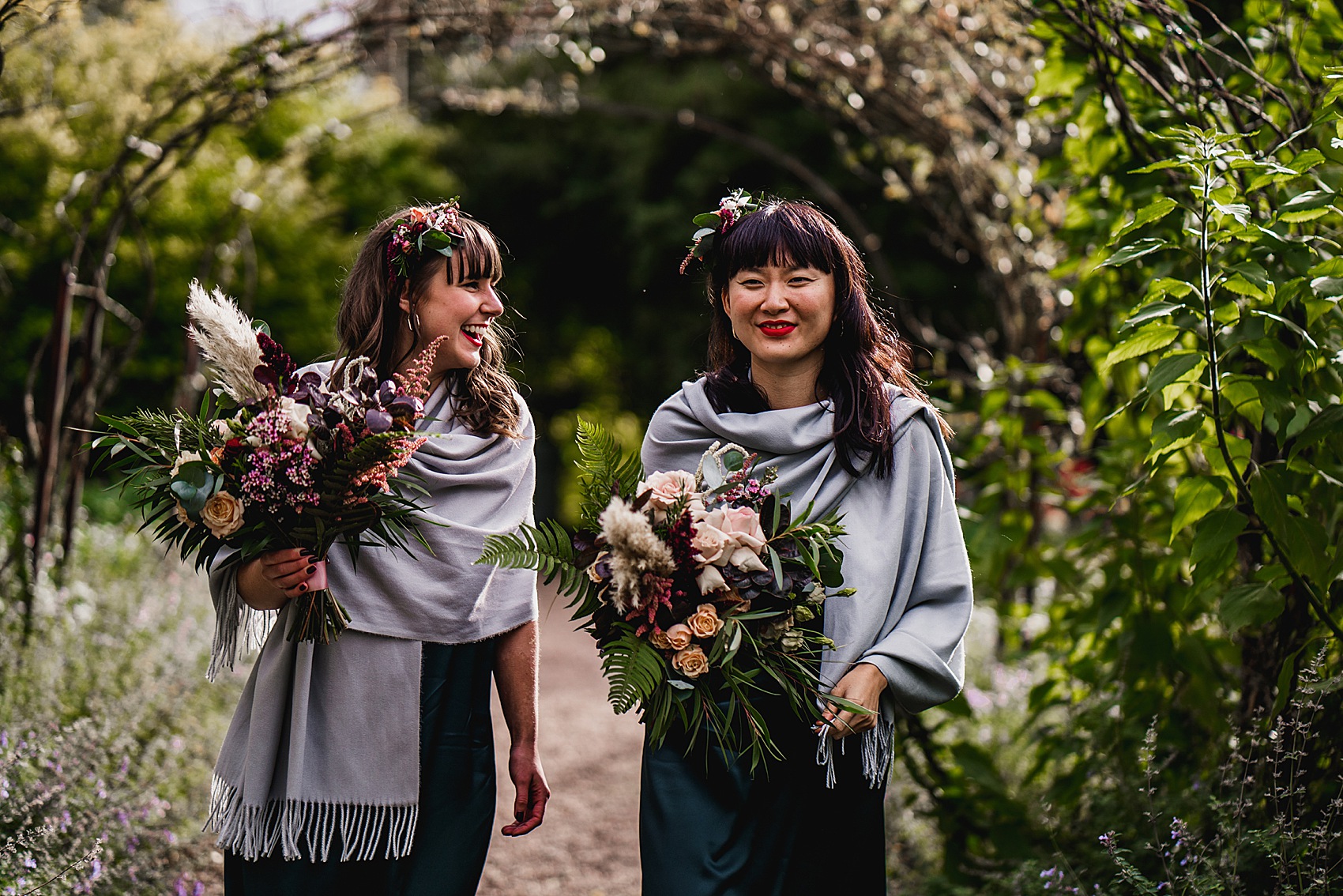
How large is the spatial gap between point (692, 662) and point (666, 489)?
1.00 feet

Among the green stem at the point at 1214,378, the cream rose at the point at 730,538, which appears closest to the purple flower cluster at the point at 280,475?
the cream rose at the point at 730,538

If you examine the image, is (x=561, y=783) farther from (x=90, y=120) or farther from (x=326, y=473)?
(x=90, y=120)

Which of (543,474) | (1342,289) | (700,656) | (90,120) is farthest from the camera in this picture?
(543,474)

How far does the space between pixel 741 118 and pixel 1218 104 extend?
9.76 m

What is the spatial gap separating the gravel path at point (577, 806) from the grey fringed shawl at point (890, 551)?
47.1 inches

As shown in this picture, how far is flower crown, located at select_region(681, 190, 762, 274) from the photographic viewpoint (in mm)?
2269

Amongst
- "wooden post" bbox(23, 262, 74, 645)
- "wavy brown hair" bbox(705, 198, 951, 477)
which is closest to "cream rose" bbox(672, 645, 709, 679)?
"wavy brown hair" bbox(705, 198, 951, 477)

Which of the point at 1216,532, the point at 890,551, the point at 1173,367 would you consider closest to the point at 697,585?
the point at 890,551

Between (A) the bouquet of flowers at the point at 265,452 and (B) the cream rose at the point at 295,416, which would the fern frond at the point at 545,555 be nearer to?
(A) the bouquet of flowers at the point at 265,452

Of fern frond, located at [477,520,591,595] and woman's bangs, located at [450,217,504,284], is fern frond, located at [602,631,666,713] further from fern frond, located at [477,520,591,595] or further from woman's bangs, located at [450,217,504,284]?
woman's bangs, located at [450,217,504,284]

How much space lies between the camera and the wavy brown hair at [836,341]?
7.04ft

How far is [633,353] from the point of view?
14.7 metres

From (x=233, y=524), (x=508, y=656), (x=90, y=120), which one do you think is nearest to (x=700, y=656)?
(x=508, y=656)

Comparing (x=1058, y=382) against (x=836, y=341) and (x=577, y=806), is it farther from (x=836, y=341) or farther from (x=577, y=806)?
(x=577, y=806)
